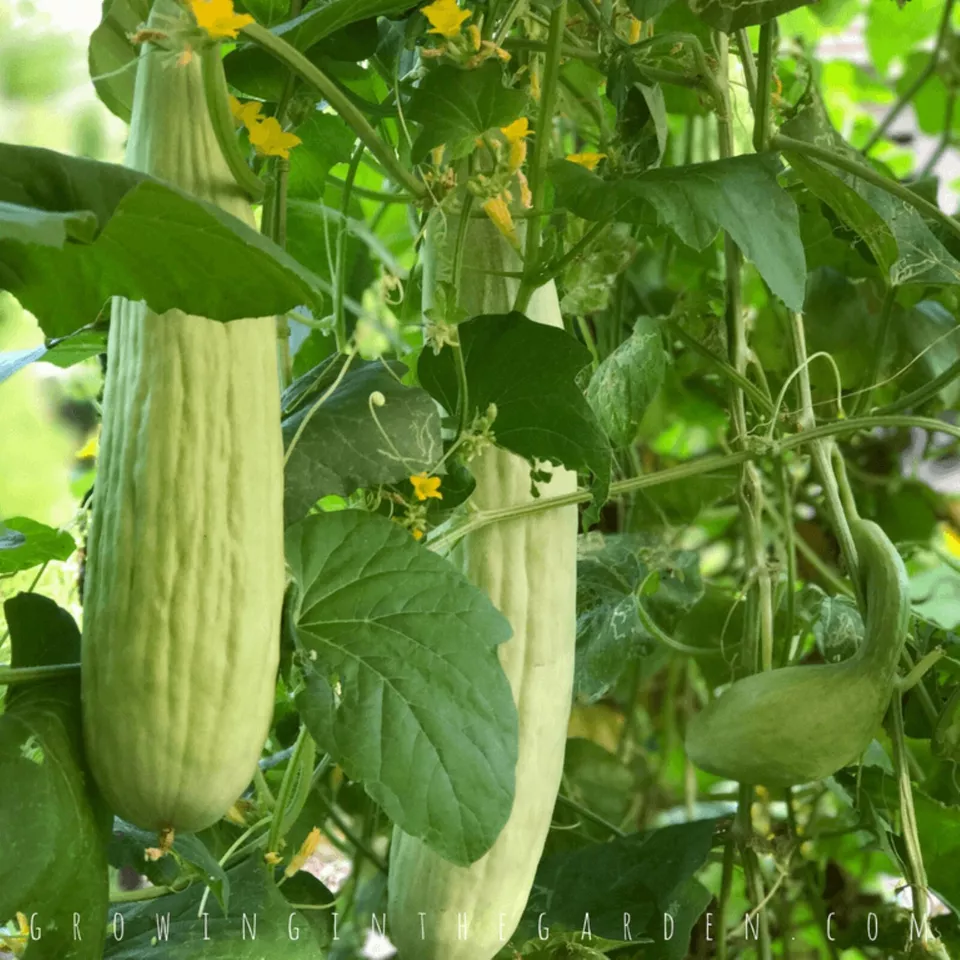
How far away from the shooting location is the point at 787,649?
0.66 meters

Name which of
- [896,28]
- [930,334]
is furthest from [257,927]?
[896,28]

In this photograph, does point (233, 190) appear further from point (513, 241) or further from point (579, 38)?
point (579, 38)

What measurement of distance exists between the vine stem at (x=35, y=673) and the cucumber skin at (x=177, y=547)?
0.14 ft

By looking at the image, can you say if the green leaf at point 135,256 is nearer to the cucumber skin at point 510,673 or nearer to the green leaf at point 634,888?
the cucumber skin at point 510,673

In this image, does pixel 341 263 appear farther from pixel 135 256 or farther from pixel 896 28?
pixel 896 28

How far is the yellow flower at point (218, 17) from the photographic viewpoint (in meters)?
0.37

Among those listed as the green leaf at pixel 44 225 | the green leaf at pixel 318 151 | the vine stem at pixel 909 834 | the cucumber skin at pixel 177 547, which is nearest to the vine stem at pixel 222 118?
the cucumber skin at pixel 177 547

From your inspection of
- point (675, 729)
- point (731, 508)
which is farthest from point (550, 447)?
point (675, 729)

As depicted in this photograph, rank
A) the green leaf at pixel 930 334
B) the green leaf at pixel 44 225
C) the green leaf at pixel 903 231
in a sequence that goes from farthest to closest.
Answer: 1. the green leaf at pixel 930 334
2. the green leaf at pixel 903 231
3. the green leaf at pixel 44 225

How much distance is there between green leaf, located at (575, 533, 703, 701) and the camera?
0.68 metres

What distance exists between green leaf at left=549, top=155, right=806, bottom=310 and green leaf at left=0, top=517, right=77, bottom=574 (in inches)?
13.9

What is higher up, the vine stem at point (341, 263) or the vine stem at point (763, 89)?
the vine stem at point (763, 89)

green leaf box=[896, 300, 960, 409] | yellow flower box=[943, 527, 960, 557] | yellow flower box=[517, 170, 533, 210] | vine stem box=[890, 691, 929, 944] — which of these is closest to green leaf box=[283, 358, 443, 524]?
yellow flower box=[517, 170, 533, 210]

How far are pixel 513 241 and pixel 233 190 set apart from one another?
0.52ft
